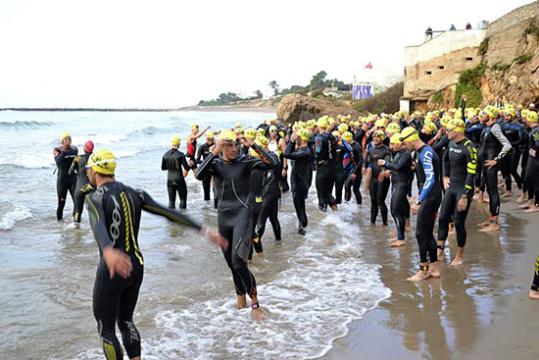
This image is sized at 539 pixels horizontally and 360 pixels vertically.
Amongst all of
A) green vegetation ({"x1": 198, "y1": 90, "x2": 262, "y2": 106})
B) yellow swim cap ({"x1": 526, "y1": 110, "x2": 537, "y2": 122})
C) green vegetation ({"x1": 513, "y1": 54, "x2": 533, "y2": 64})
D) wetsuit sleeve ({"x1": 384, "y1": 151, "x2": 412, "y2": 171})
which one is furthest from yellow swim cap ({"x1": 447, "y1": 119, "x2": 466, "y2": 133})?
green vegetation ({"x1": 198, "y1": 90, "x2": 262, "y2": 106})

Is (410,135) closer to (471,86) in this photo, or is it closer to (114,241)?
(114,241)

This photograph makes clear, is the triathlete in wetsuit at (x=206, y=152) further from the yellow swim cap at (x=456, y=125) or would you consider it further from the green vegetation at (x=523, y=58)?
the green vegetation at (x=523, y=58)

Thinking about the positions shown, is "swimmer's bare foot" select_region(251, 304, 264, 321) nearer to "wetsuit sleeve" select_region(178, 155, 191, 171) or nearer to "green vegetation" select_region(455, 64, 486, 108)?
"wetsuit sleeve" select_region(178, 155, 191, 171)

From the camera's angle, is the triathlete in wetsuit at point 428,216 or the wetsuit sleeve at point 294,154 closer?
the triathlete in wetsuit at point 428,216

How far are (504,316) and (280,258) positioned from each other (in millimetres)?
3760

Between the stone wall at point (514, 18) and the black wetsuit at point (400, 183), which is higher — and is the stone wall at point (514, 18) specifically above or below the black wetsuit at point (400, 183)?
above

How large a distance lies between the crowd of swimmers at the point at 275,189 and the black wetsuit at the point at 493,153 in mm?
19

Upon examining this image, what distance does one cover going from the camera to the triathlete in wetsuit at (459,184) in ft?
25.2

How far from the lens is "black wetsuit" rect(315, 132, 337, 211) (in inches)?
435

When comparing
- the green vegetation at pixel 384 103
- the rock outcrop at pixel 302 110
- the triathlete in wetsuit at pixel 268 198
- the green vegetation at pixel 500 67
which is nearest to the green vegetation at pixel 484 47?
the green vegetation at pixel 500 67

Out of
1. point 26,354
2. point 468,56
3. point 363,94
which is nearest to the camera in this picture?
point 26,354

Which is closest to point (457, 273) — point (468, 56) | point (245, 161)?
point (245, 161)

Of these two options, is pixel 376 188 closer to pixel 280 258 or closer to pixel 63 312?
pixel 280 258

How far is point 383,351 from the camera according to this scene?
519 cm
